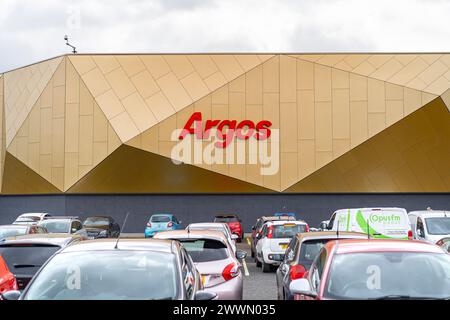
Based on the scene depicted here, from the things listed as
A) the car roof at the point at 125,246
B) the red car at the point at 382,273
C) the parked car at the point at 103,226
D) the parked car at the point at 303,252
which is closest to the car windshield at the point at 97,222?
the parked car at the point at 103,226

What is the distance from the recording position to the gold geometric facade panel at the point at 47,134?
152ft

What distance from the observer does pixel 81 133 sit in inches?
1806

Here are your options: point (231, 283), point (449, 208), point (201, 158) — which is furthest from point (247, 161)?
point (231, 283)

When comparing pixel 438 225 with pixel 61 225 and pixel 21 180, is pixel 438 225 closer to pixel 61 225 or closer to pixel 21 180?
pixel 61 225

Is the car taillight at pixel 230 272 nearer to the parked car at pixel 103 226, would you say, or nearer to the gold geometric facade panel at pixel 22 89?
the parked car at pixel 103 226

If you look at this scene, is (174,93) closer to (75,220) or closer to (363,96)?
(363,96)

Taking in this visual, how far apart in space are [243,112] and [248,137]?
5.04 ft

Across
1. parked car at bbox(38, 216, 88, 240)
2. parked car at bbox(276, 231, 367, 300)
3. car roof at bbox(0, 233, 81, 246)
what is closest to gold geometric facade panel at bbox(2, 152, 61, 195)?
parked car at bbox(38, 216, 88, 240)

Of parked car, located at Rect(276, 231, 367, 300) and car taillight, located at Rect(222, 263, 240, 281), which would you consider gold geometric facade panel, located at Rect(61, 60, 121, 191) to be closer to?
parked car, located at Rect(276, 231, 367, 300)

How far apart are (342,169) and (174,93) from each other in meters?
10.9

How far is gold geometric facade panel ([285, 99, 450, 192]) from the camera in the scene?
4391cm

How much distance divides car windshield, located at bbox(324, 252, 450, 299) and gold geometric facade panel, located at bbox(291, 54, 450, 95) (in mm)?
38087

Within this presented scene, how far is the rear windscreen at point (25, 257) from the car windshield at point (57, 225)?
14402 millimetres

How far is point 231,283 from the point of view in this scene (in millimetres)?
11469
